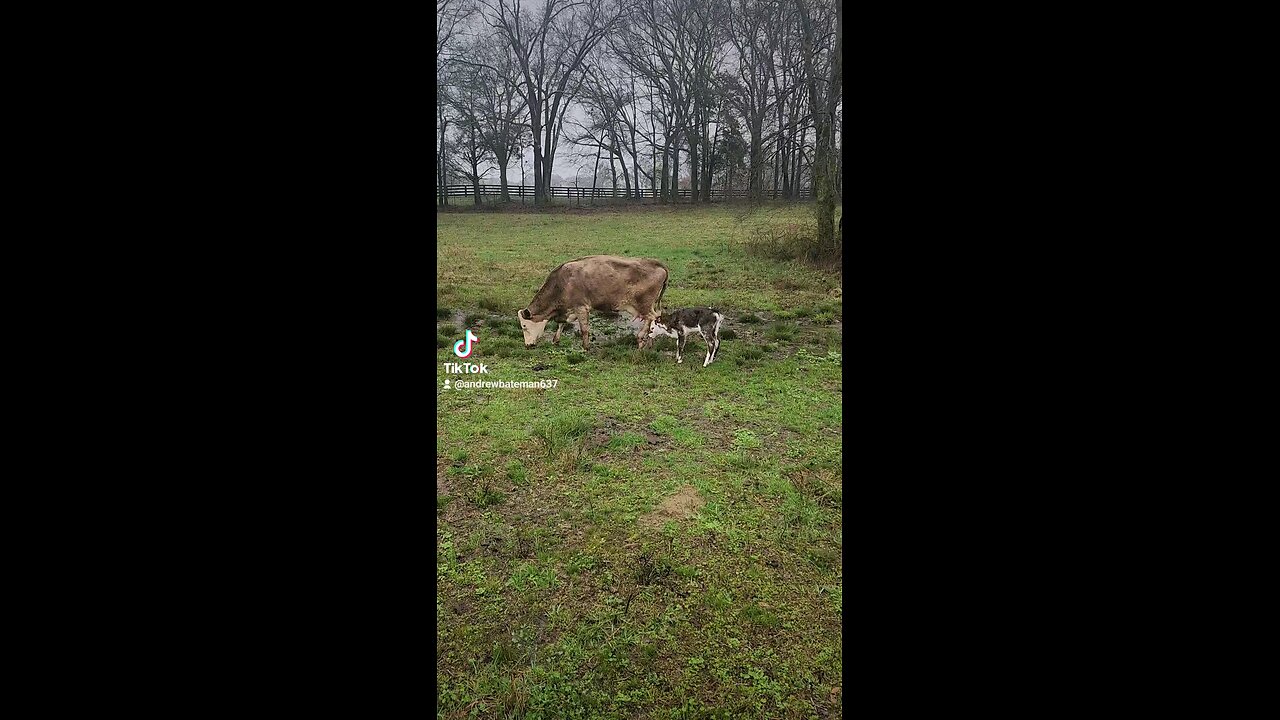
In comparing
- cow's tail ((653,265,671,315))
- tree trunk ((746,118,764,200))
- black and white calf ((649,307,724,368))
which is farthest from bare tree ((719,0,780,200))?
black and white calf ((649,307,724,368))

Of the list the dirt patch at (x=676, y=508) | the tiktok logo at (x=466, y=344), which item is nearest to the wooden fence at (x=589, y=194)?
the tiktok logo at (x=466, y=344)

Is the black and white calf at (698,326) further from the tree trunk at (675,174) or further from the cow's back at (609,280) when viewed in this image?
the tree trunk at (675,174)

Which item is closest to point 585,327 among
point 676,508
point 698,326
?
point 698,326

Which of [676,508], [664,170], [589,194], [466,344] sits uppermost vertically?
[664,170]

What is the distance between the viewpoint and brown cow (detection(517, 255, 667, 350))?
2.90 meters

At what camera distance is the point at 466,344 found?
2.69 metres

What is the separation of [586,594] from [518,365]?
128 cm

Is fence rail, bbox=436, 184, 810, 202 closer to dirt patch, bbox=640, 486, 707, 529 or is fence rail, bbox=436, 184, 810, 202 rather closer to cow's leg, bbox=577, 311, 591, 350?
cow's leg, bbox=577, 311, 591, 350

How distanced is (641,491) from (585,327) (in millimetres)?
918

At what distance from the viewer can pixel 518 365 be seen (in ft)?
9.37

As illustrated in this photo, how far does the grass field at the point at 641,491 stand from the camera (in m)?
1.49

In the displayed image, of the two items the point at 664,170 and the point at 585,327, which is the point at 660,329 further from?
the point at 664,170
